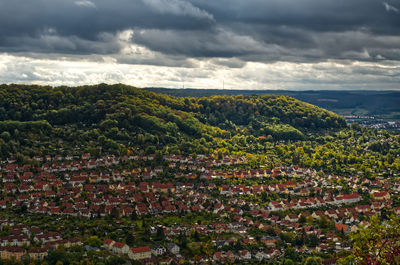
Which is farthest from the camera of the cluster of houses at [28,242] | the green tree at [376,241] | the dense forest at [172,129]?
the dense forest at [172,129]

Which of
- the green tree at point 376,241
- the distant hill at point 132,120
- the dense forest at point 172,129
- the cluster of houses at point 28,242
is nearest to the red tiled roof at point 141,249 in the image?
the cluster of houses at point 28,242

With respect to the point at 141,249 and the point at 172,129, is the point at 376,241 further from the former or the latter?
the point at 172,129

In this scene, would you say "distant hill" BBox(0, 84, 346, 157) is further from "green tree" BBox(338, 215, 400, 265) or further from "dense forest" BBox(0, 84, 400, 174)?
"green tree" BBox(338, 215, 400, 265)

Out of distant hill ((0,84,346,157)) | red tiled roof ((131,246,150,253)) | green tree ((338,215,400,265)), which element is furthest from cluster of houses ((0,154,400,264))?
green tree ((338,215,400,265))

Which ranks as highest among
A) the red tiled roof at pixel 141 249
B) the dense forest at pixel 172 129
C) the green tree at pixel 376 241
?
the green tree at pixel 376 241

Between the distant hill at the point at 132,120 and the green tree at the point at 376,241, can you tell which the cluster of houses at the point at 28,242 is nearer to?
the green tree at the point at 376,241

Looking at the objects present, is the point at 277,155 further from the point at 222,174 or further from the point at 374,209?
the point at 374,209

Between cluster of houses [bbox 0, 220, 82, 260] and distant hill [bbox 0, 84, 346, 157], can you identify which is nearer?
cluster of houses [bbox 0, 220, 82, 260]

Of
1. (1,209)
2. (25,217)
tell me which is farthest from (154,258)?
(1,209)
